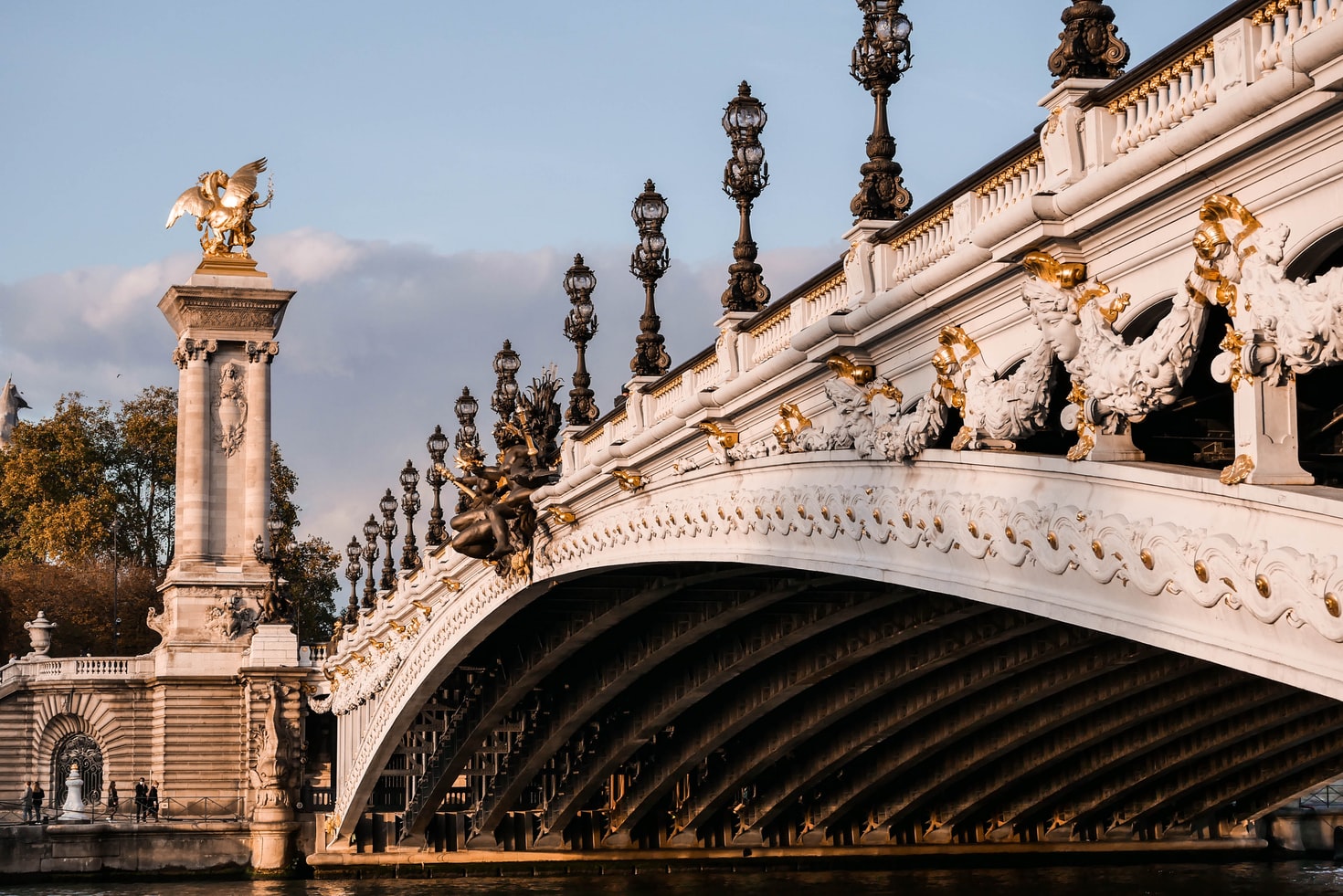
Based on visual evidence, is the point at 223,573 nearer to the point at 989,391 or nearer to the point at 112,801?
the point at 112,801

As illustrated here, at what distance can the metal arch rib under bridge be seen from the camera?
→ 12.8 meters

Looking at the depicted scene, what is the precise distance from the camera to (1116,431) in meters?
13.5

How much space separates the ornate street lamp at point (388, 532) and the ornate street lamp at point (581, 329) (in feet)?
72.6

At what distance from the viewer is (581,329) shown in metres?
30.2

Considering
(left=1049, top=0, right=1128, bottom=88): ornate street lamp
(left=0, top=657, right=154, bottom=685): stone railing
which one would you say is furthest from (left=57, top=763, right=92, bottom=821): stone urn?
(left=1049, top=0, right=1128, bottom=88): ornate street lamp

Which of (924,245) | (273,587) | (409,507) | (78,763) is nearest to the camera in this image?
(924,245)

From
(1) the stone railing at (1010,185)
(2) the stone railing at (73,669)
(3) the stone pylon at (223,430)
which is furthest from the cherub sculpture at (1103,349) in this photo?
(3) the stone pylon at (223,430)

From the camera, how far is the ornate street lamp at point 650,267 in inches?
1008

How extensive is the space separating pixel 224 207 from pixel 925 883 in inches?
1664

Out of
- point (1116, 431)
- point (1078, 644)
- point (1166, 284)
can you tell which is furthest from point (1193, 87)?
point (1078, 644)

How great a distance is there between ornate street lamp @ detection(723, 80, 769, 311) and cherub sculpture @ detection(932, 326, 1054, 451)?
18.6 feet

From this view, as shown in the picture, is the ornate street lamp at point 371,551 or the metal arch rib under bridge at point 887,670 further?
the ornate street lamp at point 371,551


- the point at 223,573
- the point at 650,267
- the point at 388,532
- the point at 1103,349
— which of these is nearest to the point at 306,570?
the point at 223,573

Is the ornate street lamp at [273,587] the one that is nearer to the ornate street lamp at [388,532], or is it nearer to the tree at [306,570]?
the ornate street lamp at [388,532]
